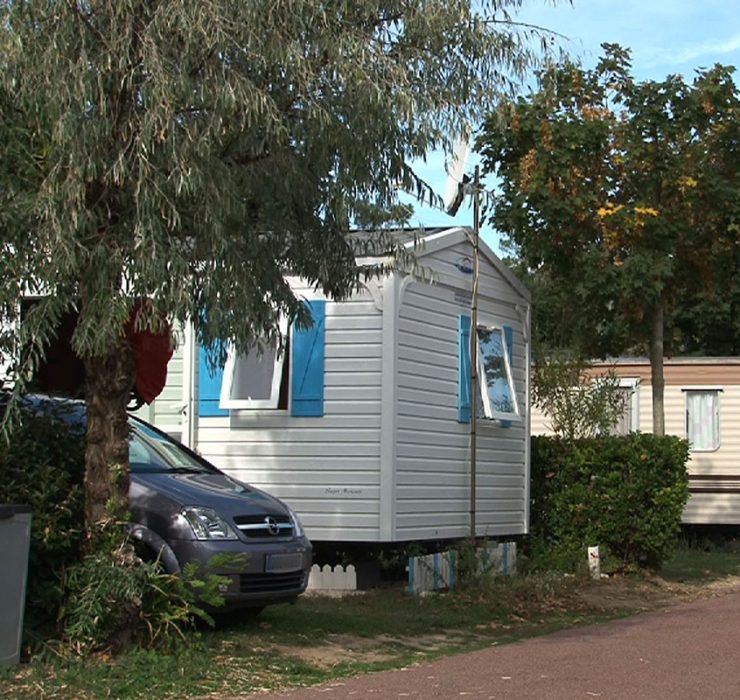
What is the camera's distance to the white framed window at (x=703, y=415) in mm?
24203

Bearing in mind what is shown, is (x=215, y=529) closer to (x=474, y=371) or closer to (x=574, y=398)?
(x=474, y=371)

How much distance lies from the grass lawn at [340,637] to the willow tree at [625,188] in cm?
377

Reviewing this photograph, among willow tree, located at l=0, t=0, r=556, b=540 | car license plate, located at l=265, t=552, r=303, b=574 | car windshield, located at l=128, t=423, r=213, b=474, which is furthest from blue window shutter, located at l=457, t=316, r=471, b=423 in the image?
willow tree, located at l=0, t=0, r=556, b=540

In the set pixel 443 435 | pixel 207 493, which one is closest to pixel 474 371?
pixel 443 435

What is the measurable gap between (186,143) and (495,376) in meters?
8.68

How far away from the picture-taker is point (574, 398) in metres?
18.0

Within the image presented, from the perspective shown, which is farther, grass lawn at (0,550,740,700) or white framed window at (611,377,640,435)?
white framed window at (611,377,640,435)

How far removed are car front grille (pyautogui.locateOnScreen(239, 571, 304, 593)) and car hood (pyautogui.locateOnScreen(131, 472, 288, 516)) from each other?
0.50m

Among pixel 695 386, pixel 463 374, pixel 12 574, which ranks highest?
pixel 695 386

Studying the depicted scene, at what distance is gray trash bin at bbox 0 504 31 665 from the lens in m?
8.58

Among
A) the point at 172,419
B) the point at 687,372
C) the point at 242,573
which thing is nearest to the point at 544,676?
the point at 242,573

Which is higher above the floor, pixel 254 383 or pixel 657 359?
pixel 657 359

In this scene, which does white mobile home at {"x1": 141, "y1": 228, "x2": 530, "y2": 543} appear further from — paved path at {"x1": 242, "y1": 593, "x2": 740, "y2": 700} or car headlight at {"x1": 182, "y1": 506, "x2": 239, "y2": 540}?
car headlight at {"x1": 182, "y1": 506, "x2": 239, "y2": 540}

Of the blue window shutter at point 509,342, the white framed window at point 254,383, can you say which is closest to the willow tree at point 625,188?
the blue window shutter at point 509,342
